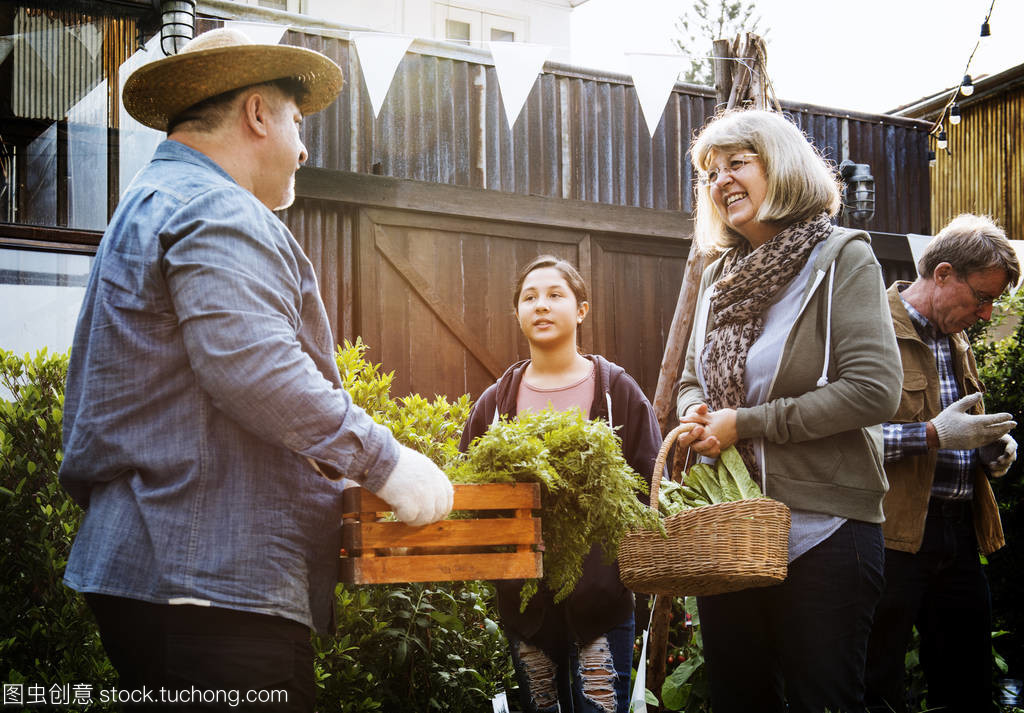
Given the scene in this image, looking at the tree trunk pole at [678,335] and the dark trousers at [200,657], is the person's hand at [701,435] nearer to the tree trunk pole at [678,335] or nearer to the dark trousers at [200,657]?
the dark trousers at [200,657]

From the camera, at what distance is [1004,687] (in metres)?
4.95

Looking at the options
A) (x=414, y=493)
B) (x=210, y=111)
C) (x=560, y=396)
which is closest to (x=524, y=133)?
(x=560, y=396)

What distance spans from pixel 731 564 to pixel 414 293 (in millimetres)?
5405

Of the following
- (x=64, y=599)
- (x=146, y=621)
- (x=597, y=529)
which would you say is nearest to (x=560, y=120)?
(x=64, y=599)

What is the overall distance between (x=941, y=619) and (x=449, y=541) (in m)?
2.59

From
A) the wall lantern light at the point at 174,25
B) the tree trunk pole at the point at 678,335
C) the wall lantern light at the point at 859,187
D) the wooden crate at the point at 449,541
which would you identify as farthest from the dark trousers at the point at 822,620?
the wall lantern light at the point at 859,187

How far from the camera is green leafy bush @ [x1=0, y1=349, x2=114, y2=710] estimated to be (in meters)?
3.44

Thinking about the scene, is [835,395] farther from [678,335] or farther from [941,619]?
[678,335]

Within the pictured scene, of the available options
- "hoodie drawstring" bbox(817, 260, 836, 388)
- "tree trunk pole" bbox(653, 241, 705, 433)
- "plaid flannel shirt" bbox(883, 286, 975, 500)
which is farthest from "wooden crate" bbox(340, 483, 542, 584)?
"tree trunk pole" bbox(653, 241, 705, 433)

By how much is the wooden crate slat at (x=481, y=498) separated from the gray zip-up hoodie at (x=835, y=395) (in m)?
0.71

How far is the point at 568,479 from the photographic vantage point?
6.89 ft

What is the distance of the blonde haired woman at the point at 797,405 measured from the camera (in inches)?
90.4

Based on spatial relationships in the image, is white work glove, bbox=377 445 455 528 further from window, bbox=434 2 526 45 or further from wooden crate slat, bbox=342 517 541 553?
window, bbox=434 2 526 45

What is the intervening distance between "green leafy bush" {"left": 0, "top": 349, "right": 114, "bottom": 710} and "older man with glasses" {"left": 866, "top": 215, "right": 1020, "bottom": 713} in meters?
2.99
